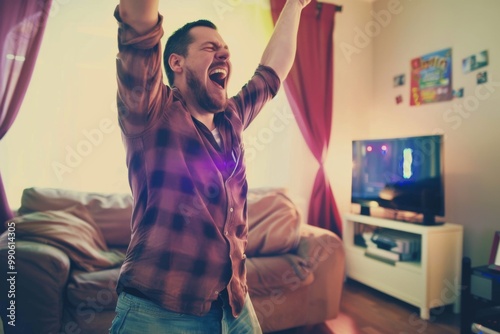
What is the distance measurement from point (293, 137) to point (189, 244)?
8.60ft

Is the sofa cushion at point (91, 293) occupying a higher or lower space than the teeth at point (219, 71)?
lower

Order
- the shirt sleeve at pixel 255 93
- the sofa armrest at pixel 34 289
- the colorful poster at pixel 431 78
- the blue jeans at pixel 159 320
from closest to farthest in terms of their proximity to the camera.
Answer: the blue jeans at pixel 159 320 < the shirt sleeve at pixel 255 93 < the sofa armrest at pixel 34 289 < the colorful poster at pixel 431 78

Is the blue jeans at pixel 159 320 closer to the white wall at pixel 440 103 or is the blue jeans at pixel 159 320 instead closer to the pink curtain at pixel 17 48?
the pink curtain at pixel 17 48

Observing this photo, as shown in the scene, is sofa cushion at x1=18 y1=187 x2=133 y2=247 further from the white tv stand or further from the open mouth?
the white tv stand

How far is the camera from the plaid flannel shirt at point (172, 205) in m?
0.62

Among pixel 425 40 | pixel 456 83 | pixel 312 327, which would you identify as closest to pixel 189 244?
pixel 312 327

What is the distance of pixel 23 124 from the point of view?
243 centimetres

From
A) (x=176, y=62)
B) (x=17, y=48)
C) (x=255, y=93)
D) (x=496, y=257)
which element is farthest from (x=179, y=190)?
(x=17, y=48)

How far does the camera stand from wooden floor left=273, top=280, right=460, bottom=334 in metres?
2.12

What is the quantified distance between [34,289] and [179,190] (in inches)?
55.6

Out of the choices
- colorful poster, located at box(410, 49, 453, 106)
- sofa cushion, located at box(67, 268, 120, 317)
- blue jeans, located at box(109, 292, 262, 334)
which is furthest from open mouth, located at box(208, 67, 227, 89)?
colorful poster, located at box(410, 49, 453, 106)

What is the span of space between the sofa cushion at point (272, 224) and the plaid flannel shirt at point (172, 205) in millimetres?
1542

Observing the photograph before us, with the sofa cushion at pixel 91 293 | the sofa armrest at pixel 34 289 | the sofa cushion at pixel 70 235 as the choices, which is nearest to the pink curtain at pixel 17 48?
the sofa cushion at pixel 70 235

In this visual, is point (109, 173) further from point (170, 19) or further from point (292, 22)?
point (292, 22)
